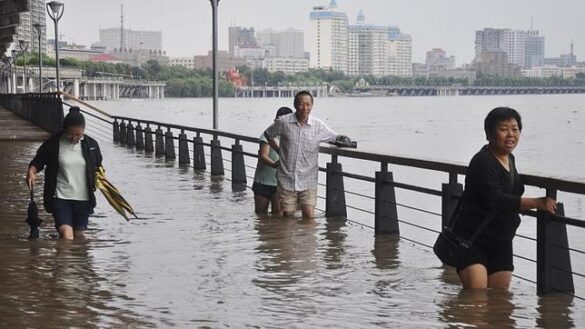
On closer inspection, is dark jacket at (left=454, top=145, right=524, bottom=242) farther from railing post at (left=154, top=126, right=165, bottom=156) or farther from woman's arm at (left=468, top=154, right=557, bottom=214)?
railing post at (left=154, top=126, right=165, bottom=156)

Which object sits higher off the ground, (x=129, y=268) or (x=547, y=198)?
(x=547, y=198)

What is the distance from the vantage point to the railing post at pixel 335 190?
14.7 m

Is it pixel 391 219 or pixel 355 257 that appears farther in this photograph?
pixel 391 219

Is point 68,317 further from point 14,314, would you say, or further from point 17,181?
point 17,181

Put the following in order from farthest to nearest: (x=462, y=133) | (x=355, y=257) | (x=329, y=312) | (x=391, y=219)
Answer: (x=462, y=133)
(x=391, y=219)
(x=355, y=257)
(x=329, y=312)

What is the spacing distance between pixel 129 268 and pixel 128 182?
11587 mm

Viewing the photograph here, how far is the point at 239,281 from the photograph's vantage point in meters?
Answer: 9.95

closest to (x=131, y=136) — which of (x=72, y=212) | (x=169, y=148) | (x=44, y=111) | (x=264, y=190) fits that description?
(x=169, y=148)

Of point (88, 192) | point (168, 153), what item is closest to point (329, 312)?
point (88, 192)

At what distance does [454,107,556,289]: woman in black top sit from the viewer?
7883mm

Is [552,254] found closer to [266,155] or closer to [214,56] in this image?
[266,155]

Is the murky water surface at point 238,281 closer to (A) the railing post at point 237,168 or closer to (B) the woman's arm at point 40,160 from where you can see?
(B) the woman's arm at point 40,160

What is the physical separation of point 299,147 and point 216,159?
10.2 m

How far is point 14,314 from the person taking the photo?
8.31 metres
